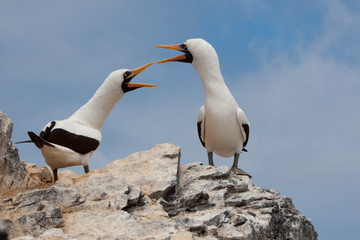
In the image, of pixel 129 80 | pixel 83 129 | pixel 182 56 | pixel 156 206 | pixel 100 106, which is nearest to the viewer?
pixel 156 206

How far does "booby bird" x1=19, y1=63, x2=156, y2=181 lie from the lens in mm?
11086

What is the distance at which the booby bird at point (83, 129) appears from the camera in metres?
11.1

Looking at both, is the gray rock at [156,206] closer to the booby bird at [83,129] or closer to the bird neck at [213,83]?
the booby bird at [83,129]

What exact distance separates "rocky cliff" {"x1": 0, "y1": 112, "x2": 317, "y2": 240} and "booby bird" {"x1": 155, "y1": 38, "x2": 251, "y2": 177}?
105cm

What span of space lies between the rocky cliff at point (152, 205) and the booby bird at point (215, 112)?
3.45ft

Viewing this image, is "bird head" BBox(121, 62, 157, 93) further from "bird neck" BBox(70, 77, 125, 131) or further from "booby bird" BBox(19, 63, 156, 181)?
"bird neck" BBox(70, 77, 125, 131)

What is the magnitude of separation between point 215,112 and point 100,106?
2.78 m

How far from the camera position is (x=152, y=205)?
9500mm

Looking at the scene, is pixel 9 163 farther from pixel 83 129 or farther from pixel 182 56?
pixel 182 56

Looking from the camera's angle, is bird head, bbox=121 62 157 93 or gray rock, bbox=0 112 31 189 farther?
bird head, bbox=121 62 157 93

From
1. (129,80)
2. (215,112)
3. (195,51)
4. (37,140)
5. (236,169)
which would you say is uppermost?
(195,51)

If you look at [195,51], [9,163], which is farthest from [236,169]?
[9,163]

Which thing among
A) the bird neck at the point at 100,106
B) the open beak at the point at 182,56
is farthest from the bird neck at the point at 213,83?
the bird neck at the point at 100,106

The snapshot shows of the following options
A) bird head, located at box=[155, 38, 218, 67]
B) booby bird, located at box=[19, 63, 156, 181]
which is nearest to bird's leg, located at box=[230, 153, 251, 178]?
bird head, located at box=[155, 38, 218, 67]
